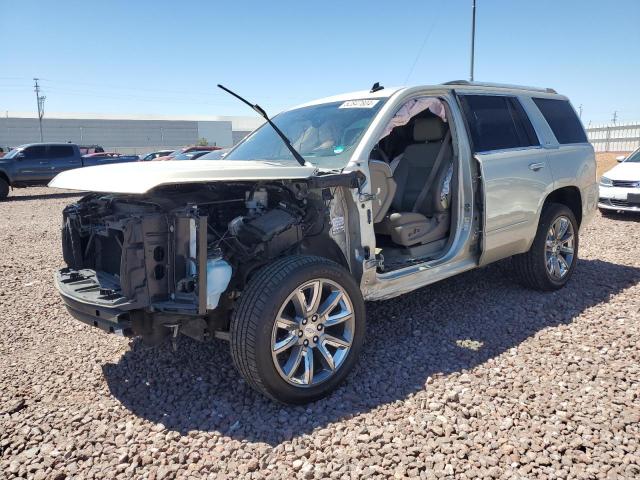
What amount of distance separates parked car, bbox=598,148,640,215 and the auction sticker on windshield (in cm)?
735

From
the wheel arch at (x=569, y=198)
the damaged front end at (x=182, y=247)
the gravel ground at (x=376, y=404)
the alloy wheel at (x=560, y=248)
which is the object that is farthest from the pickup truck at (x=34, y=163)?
the alloy wheel at (x=560, y=248)

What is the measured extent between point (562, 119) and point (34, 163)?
57.7ft

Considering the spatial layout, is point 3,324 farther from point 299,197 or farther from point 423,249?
point 423,249

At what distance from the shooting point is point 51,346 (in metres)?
3.92

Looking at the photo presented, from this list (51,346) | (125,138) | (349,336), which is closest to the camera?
(349,336)

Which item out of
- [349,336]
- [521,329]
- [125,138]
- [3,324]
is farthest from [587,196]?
[125,138]

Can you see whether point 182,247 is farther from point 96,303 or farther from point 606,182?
point 606,182

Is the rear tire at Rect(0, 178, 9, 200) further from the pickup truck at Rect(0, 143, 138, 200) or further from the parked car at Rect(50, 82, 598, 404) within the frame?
the parked car at Rect(50, 82, 598, 404)

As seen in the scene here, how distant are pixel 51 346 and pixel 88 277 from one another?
1090 mm

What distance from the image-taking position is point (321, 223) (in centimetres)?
332

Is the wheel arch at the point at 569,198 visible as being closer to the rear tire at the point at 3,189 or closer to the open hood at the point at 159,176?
the open hood at the point at 159,176

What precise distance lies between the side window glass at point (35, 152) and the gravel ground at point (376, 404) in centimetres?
1489

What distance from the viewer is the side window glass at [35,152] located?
673 inches

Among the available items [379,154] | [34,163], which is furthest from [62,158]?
[379,154]
